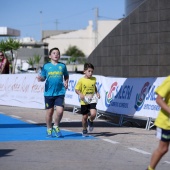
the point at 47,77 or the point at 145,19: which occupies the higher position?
the point at 145,19

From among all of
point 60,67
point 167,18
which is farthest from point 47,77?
point 167,18

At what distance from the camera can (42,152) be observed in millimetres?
10805

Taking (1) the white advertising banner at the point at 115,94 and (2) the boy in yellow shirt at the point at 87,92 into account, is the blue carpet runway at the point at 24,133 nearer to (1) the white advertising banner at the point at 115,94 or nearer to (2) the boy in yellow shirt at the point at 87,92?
(2) the boy in yellow shirt at the point at 87,92

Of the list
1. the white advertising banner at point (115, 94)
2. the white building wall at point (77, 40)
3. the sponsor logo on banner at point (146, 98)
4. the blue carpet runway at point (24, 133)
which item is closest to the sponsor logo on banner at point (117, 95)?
the white advertising banner at point (115, 94)

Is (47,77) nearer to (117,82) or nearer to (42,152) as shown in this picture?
(42,152)

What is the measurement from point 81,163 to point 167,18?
58.3 feet

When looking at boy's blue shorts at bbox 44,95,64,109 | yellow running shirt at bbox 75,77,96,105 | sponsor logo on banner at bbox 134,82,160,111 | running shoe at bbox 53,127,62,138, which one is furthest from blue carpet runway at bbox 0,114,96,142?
sponsor logo on banner at bbox 134,82,160,111

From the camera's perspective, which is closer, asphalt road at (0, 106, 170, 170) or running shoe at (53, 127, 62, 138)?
asphalt road at (0, 106, 170, 170)

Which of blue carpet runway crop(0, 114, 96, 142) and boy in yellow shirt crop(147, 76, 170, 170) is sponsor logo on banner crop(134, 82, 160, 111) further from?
boy in yellow shirt crop(147, 76, 170, 170)

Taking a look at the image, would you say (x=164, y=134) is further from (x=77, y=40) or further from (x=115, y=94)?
(x=77, y=40)

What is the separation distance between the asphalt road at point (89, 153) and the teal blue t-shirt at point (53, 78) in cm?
107

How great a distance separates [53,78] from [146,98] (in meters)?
3.78

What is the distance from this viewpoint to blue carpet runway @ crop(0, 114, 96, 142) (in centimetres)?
1296

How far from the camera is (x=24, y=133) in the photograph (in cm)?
1404
